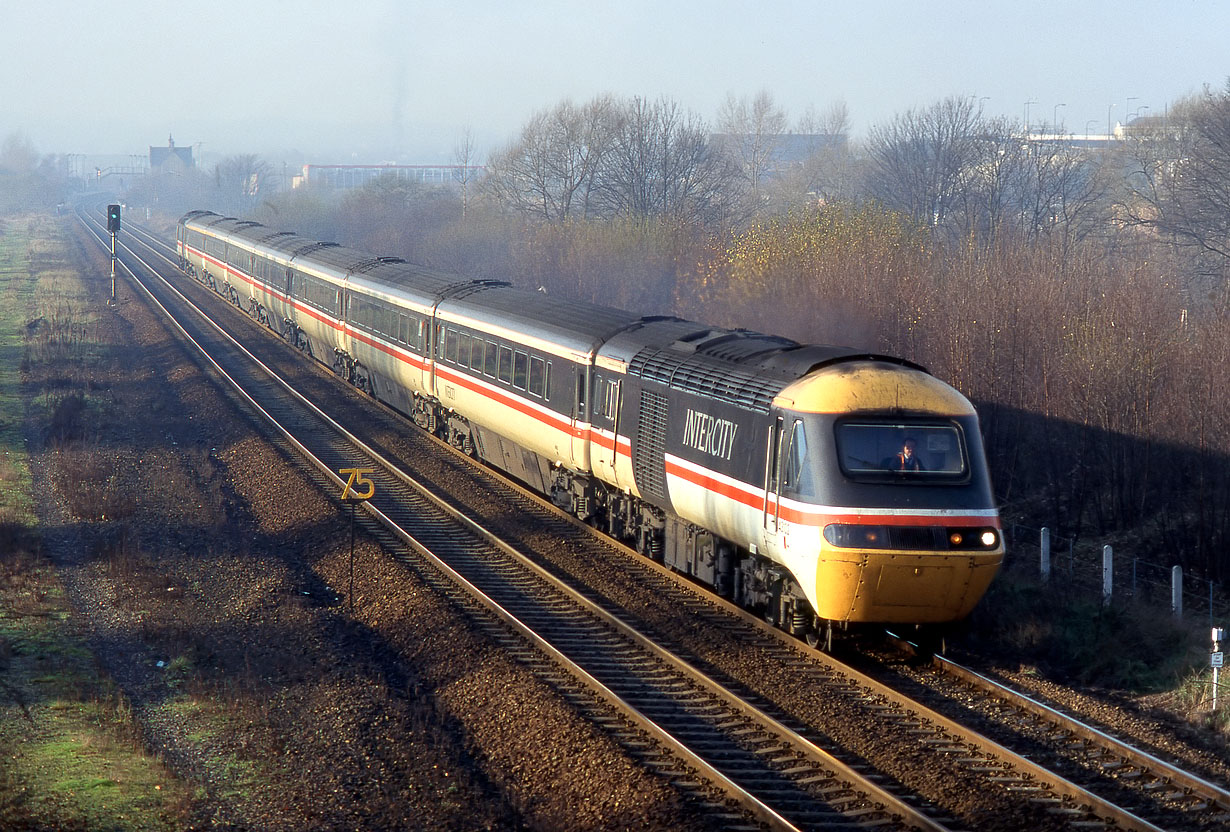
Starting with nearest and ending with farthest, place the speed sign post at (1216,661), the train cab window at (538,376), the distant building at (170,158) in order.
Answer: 1. the speed sign post at (1216,661)
2. the train cab window at (538,376)
3. the distant building at (170,158)

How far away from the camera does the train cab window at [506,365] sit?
19.2m

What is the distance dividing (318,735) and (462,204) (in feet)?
191

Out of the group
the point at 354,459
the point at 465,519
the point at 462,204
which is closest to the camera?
the point at 465,519

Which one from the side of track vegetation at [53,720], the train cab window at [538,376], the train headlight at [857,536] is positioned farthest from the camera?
the train cab window at [538,376]

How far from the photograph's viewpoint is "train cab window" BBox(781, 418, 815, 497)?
1106 centimetres

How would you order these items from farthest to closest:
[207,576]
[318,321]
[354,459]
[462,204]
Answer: [462,204], [318,321], [354,459], [207,576]

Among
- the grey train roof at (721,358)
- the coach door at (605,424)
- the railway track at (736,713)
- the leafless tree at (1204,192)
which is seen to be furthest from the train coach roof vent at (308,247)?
the leafless tree at (1204,192)

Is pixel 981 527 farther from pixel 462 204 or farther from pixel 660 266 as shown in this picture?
pixel 462 204

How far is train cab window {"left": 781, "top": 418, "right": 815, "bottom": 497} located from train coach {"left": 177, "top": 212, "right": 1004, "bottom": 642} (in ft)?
0.06

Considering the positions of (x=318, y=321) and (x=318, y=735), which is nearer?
(x=318, y=735)

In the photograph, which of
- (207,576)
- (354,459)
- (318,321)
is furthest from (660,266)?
(207,576)

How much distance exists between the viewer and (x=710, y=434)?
13.1m

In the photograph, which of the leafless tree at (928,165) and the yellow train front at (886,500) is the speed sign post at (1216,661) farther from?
the leafless tree at (928,165)

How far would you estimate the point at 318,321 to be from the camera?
32.3 meters
